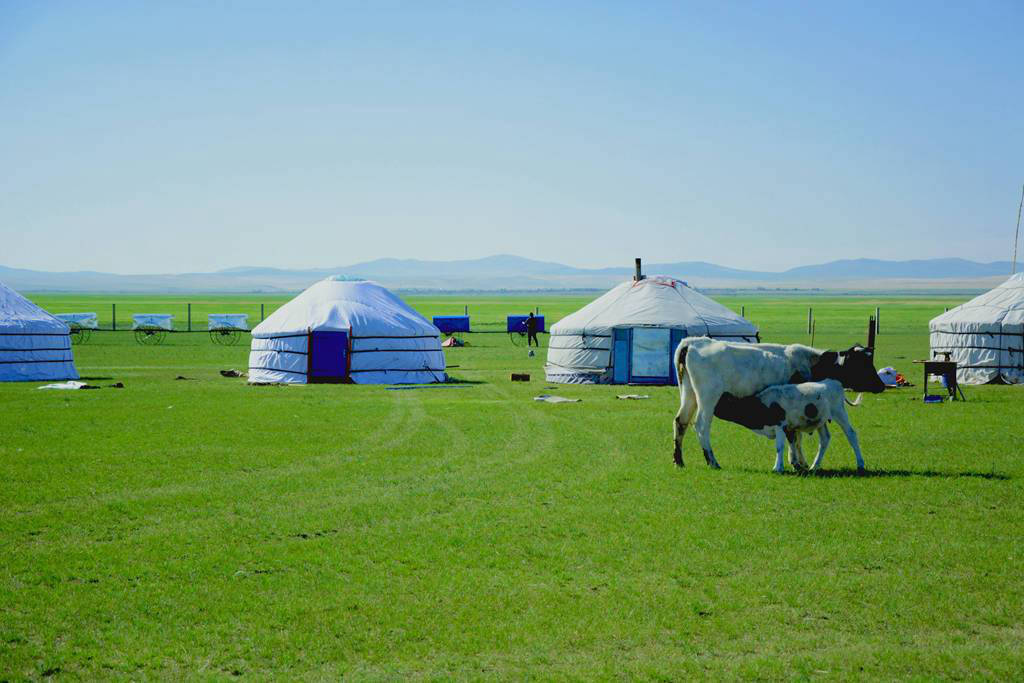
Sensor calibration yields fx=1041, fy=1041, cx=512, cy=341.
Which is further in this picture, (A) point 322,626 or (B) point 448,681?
(A) point 322,626

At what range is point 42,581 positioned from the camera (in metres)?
8.81

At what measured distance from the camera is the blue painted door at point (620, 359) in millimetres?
31328

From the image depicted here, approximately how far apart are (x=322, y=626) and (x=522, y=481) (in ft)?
20.9

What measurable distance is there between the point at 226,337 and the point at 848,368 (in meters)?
49.5

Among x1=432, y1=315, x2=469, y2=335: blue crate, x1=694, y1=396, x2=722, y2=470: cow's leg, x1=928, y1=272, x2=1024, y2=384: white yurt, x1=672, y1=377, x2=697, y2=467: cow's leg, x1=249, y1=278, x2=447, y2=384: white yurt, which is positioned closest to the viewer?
x1=694, y1=396, x2=722, y2=470: cow's leg

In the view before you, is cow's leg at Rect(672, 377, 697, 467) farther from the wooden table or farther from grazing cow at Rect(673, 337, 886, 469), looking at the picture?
the wooden table

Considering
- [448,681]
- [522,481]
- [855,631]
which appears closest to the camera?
[448,681]

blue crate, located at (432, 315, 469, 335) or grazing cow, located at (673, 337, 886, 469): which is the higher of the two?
grazing cow, located at (673, 337, 886, 469)

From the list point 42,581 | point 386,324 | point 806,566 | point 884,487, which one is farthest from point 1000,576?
point 386,324

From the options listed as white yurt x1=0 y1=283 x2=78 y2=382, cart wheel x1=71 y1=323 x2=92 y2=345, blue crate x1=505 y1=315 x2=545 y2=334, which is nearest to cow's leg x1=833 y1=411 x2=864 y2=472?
white yurt x1=0 y1=283 x2=78 y2=382

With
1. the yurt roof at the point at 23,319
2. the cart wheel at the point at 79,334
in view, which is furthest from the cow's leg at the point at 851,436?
the cart wheel at the point at 79,334

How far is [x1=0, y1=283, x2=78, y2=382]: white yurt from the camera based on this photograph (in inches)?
1251

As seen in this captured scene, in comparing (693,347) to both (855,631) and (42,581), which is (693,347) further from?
(42,581)

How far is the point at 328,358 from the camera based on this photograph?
1272 inches
